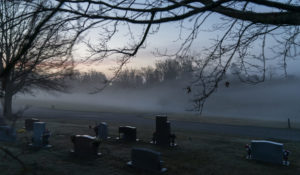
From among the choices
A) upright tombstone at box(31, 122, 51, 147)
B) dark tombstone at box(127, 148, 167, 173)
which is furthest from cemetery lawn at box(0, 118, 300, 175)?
upright tombstone at box(31, 122, 51, 147)

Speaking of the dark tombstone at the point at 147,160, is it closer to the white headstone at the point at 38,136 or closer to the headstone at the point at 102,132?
the white headstone at the point at 38,136

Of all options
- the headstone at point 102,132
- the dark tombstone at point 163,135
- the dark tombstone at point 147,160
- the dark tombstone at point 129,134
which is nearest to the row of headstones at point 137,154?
the dark tombstone at point 147,160

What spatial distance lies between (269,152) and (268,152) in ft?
0.12

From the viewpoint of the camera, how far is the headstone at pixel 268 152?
9391mm

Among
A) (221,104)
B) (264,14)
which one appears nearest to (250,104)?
(221,104)

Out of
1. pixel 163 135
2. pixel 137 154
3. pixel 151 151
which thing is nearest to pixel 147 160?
pixel 151 151

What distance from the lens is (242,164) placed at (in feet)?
30.9

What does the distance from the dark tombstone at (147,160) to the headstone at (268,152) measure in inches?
159

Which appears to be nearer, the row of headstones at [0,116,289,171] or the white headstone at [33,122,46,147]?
the row of headstones at [0,116,289,171]

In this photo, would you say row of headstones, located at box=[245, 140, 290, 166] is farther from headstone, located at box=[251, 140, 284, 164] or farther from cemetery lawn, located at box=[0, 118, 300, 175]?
cemetery lawn, located at box=[0, 118, 300, 175]

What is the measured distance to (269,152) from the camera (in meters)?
9.60

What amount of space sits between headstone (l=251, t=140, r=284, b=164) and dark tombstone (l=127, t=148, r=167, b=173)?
159 inches

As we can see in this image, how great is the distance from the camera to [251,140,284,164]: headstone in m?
9.39

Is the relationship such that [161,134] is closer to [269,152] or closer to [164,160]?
[164,160]
